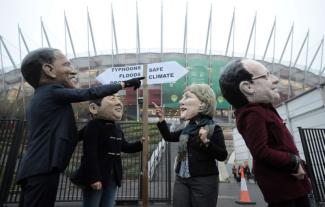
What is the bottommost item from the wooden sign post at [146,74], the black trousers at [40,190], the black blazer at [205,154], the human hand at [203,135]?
the black trousers at [40,190]

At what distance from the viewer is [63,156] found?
9.07ft

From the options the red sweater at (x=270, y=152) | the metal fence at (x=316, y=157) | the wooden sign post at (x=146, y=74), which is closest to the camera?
the red sweater at (x=270, y=152)

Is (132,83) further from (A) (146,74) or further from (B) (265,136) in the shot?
(B) (265,136)

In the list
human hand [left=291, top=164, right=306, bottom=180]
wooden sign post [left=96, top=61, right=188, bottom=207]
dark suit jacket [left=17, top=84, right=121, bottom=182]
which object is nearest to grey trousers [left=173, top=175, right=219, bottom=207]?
wooden sign post [left=96, top=61, right=188, bottom=207]

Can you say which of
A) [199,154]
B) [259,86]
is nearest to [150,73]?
[199,154]

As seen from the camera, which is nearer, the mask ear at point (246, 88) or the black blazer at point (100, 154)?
the mask ear at point (246, 88)

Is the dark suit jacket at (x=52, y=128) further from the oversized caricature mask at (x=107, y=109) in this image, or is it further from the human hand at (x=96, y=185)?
the oversized caricature mask at (x=107, y=109)

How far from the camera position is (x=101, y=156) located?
3.61 metres

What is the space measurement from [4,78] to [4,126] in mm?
44519

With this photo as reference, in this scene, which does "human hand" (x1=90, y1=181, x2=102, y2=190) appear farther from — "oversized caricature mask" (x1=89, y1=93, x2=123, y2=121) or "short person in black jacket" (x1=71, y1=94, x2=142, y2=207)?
"oversized caricature mask" (x1=89, y1=93, x2=123, y2=121)

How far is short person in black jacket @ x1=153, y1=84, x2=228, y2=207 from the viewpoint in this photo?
3.21 metres

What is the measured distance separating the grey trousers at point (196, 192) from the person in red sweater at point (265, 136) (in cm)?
75

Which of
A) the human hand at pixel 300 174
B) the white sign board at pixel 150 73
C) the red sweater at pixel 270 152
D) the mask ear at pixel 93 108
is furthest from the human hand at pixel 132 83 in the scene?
the human hand at pixel 300 174

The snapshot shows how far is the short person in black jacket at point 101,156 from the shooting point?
3414mm
